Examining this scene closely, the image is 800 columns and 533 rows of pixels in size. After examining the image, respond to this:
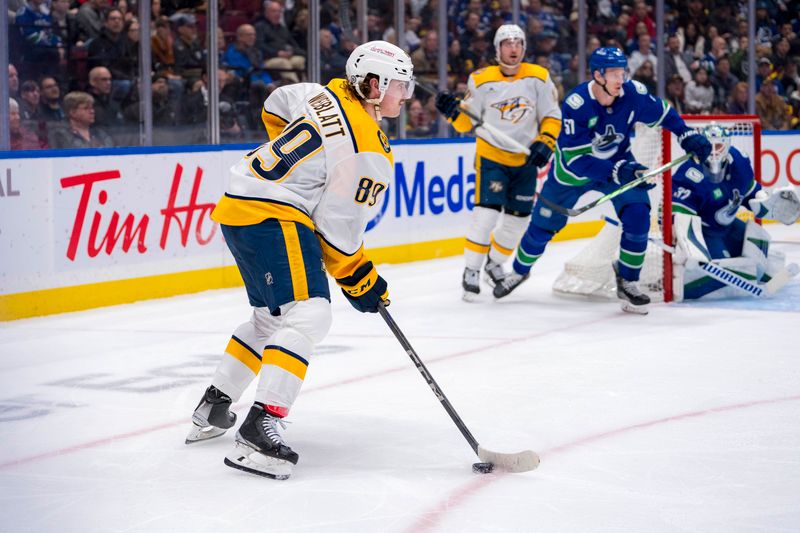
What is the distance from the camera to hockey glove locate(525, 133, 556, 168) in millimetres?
5820

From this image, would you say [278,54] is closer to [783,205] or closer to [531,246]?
[531,246]

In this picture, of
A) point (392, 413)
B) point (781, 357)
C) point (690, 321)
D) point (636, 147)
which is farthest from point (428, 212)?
point (392, 413)

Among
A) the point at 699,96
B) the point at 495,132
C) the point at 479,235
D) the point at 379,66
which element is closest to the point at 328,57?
the point at 495,132

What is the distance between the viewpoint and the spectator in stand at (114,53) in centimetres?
602

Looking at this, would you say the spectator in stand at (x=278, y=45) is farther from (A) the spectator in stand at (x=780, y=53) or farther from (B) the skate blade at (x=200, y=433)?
(A) the spectator in stand at (x=780, y=53)

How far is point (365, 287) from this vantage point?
301cm

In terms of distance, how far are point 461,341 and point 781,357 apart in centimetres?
121

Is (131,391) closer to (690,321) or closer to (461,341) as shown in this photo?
(461,341)

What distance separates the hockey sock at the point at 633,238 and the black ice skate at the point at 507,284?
1.89 ft

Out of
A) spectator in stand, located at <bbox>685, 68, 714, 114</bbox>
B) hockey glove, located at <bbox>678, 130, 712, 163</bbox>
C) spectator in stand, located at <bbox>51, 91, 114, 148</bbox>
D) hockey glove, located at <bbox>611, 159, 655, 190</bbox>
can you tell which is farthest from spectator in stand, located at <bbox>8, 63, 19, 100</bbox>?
spectator in stand, located at <bbox>685, 68, 714, 114</bbox>

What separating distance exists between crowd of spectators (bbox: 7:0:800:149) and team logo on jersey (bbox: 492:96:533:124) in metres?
1.67

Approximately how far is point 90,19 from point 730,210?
3201 millimetres

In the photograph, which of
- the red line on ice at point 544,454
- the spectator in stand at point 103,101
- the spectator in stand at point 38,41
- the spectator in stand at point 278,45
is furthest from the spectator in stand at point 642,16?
the red line on ice at point 544,454

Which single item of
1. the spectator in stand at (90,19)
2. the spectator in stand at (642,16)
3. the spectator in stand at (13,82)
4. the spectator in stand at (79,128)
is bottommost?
the spectator in stand at (79,128)
